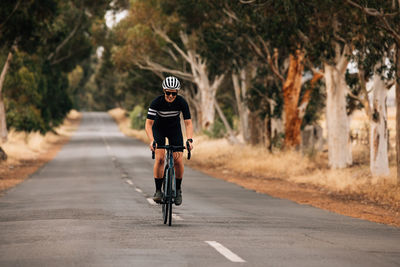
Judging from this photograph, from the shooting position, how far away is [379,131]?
21469 mm

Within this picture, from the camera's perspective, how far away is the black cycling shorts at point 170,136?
35.7 ft

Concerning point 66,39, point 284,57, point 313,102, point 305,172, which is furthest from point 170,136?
point 66,39

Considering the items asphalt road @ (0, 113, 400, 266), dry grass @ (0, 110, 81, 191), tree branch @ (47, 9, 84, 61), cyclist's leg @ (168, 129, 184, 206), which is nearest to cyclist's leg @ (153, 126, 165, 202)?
cyclist's leg @ (168, 129, 184, 206)

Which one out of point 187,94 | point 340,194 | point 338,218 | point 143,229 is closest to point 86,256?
point 143,229

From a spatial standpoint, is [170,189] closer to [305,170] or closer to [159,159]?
[159,159]

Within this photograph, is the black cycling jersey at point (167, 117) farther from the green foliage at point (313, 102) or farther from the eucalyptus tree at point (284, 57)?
the green foliage at point (313, 102)

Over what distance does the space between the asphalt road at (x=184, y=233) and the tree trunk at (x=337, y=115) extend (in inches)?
277

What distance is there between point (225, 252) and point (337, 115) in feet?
56.5

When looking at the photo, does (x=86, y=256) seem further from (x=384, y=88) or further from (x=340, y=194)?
(x=384, y=88)

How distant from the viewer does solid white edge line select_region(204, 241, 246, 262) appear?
7.85m

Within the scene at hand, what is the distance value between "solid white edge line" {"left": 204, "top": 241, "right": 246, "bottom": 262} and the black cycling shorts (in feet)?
7.28

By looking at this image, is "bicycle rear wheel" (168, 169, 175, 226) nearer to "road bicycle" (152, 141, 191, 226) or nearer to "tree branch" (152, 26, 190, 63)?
"road bicycle" (152, 141, 191, 226)

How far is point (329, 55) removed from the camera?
22.2 meters

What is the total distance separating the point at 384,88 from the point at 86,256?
15263mm
